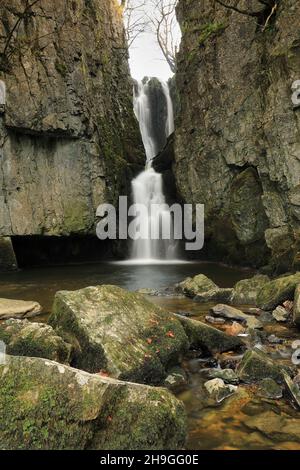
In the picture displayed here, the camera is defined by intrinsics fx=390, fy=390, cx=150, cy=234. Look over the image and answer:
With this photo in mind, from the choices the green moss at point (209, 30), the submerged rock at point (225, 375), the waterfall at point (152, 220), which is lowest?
the submerged rock at point (225, 375)

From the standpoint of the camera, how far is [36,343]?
4.92 meters

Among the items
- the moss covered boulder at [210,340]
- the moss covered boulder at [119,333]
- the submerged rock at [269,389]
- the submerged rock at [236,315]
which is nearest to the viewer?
the submerged rock at [269,389]

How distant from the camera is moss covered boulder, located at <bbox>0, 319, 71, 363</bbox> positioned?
4.77 meters

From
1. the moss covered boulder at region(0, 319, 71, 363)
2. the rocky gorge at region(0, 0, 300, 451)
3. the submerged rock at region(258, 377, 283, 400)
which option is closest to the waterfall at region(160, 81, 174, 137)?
the rocky gorge at region(0, 0, 300, 451)

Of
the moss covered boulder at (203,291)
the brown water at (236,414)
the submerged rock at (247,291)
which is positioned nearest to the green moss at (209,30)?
the moss covered boulder at (203,291)

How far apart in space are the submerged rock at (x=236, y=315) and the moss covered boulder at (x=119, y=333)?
6.57ft

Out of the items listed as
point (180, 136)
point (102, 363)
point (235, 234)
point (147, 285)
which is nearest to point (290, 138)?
point (235, 234)

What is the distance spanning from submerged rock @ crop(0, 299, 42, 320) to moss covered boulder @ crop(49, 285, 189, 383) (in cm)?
247

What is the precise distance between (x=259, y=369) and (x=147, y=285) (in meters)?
7.52

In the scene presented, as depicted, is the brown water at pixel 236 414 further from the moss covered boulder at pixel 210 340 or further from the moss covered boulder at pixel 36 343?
the moss covered boulder at pixel 36 343

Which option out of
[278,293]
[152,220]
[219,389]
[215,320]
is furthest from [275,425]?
[152,220]

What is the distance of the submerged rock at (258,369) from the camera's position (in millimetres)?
4723

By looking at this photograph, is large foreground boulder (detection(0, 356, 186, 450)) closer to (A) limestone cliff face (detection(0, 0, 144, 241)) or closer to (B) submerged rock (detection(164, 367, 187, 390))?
(B) submerged rock (detection(164, 367, 187, 390))
